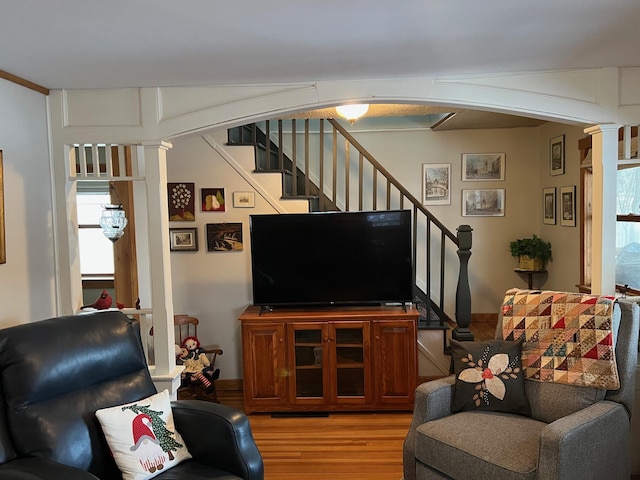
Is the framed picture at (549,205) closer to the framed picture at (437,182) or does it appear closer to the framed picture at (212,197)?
the framed picture at (437,182)

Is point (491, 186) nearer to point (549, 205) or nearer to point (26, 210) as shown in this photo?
point (549, 205)

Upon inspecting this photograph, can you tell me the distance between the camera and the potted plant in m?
5.12

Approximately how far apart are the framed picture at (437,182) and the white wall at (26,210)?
3829 mm

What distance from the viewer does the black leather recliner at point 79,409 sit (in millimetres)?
1909

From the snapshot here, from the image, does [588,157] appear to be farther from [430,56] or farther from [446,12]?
[446,12]

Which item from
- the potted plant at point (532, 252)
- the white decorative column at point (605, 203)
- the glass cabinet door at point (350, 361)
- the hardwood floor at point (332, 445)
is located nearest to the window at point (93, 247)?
the hardwood floor at point (332, 445)

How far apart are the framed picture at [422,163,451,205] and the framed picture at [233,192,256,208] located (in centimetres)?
218

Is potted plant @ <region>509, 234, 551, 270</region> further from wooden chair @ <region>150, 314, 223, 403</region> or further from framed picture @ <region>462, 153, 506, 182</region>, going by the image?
wooden chair @ <region>150, 314, 223, 403</region>

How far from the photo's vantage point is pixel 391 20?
1961mm

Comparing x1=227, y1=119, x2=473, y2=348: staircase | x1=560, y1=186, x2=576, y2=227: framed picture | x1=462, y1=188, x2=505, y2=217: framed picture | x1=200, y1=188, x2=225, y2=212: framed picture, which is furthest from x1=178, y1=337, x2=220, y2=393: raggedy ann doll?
x1=560, y1=186, x2=576, y2=227: framed picture

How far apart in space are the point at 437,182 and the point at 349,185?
1.01m

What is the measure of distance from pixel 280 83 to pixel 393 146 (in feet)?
9.31

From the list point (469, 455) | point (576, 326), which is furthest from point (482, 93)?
point (469, 455)

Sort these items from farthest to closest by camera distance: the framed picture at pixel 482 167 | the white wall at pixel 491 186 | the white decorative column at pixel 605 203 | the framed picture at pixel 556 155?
the framed picture at pixel 482 167, the framed picture at pixel 556 155, the white wall at pixel 491 186, the white decorative column at pixel 605 203
